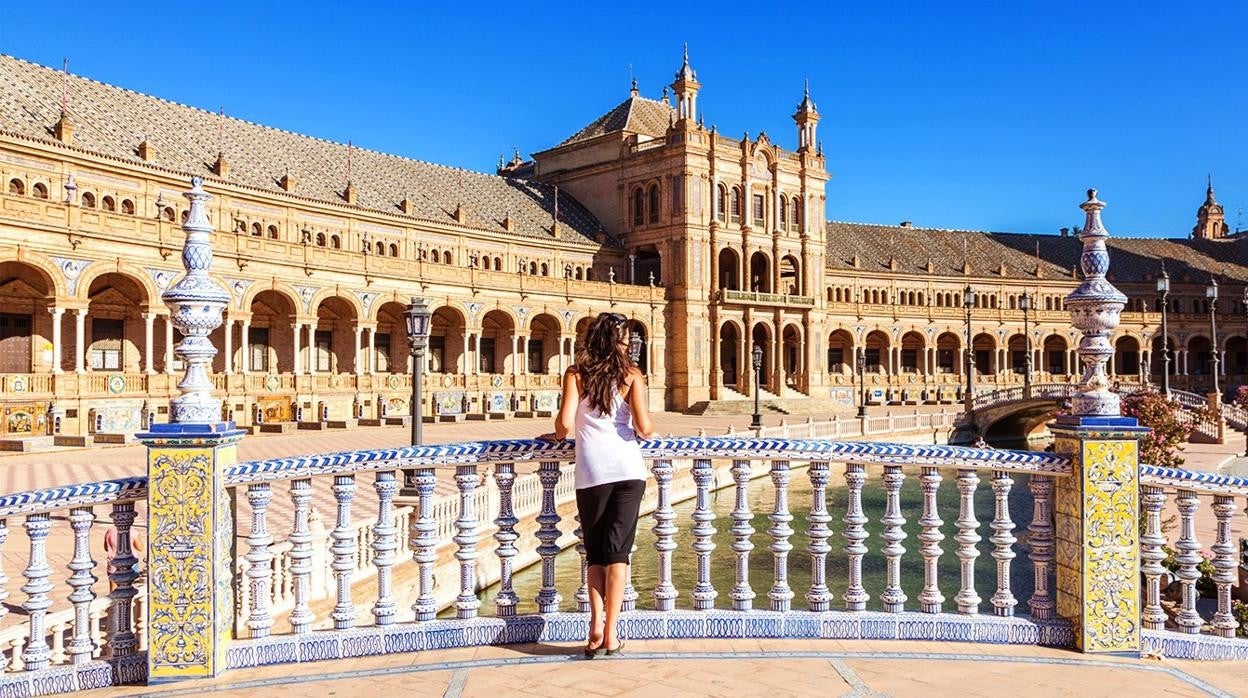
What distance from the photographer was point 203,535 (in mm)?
5086

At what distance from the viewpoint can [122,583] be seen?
5008 mm

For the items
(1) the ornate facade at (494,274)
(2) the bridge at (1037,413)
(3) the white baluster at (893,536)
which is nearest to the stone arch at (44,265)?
(1) the ornate facade at (494,274)

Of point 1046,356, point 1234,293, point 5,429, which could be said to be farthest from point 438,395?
point 1234,293

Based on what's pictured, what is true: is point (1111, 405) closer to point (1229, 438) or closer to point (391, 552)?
point (391, 552)

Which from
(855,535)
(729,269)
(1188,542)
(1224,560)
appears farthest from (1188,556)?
(729,269)

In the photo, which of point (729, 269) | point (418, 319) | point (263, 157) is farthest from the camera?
point (729, 269)

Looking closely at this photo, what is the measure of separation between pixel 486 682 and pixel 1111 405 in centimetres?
400

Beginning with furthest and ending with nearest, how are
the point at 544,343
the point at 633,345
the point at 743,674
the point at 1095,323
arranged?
the point at 544,343 < the point at 633,345 < the point at 1095,323 < the point at 743,674

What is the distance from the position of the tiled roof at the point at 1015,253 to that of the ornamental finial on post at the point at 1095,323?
59.6m

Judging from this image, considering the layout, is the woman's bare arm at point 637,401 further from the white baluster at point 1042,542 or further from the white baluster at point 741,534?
the white baluster at point 1042,542

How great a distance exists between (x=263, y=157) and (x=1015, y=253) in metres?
55.4

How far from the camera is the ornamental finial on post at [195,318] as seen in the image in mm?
5176

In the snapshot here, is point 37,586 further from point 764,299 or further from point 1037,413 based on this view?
point 764,299

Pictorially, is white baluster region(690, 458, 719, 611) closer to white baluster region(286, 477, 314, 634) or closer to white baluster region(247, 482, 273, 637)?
white baluster region(286, 477, 314, 634)
